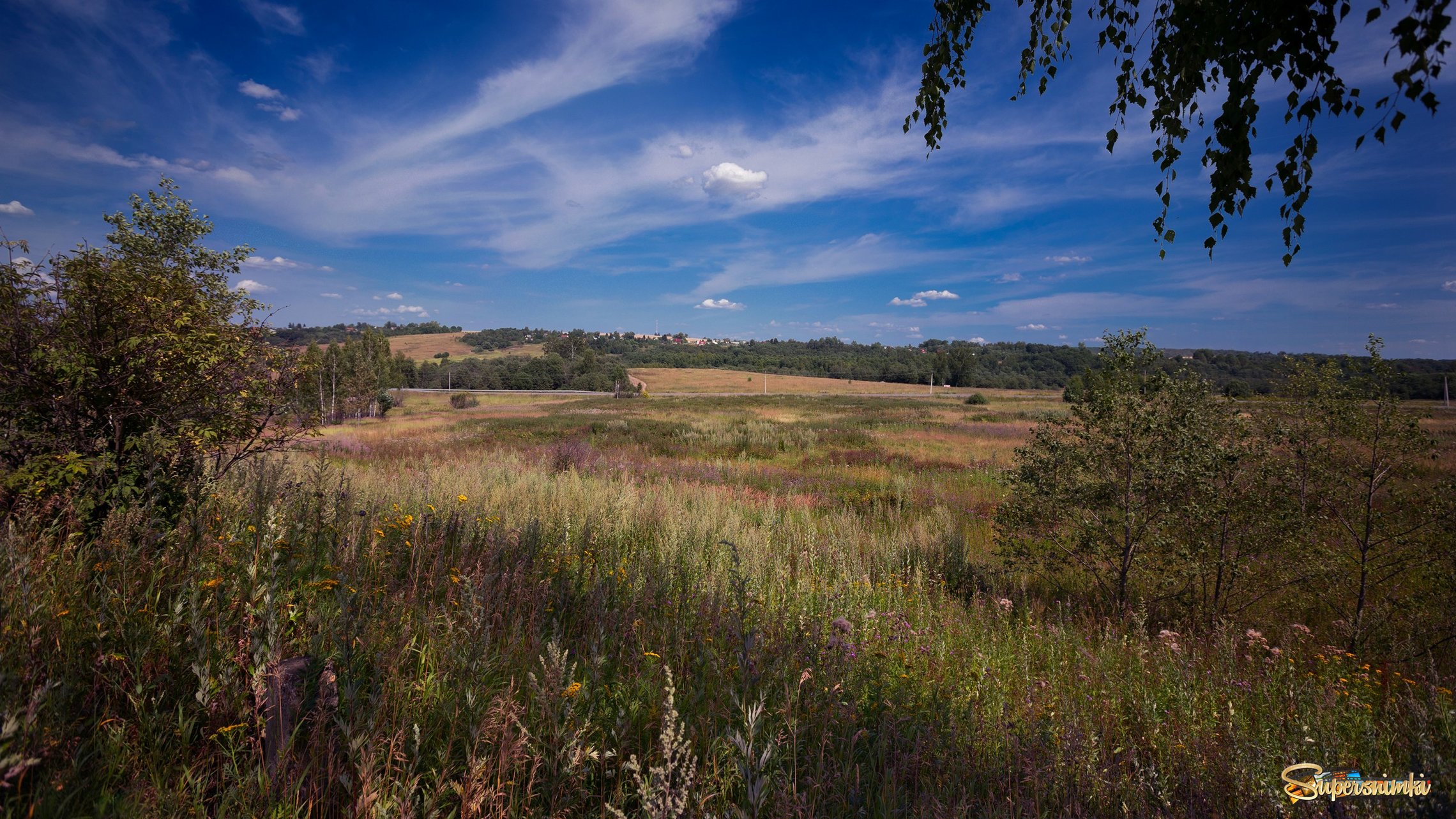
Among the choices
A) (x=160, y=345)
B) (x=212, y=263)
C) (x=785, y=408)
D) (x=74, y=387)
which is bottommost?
(x=785, y=408)

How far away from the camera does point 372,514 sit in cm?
564

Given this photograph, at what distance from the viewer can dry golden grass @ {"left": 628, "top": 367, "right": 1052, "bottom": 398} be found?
87.2 metres

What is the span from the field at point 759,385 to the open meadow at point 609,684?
242 feet

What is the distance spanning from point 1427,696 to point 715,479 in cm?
1230

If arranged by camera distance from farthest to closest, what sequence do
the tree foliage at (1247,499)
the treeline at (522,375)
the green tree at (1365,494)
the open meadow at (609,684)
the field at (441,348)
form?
1. the field at (441,348)
2. the treeline at (522,375)
3. the tree foliage at (1247,499)
4. the green tree at (1365,494)
5. the open meadow at (609,684)

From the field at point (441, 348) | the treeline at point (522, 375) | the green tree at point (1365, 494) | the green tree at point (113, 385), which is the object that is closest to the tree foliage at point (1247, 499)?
the green tree at point (1365, 494)

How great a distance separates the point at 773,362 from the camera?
145 m

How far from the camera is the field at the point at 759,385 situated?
86.9 meters

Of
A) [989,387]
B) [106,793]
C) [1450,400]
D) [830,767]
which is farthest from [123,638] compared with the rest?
[989,387]

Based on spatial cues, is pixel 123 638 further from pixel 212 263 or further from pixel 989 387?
pixel 989 387

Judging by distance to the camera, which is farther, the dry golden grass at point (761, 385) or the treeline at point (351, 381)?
the dry golden grass at point (761, 385)

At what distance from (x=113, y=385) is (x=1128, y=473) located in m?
9.98

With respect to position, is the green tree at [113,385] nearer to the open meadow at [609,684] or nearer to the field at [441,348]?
the open meadow at [609,684]

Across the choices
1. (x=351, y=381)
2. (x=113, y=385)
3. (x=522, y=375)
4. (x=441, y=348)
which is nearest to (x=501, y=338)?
(x=441, y=348)
